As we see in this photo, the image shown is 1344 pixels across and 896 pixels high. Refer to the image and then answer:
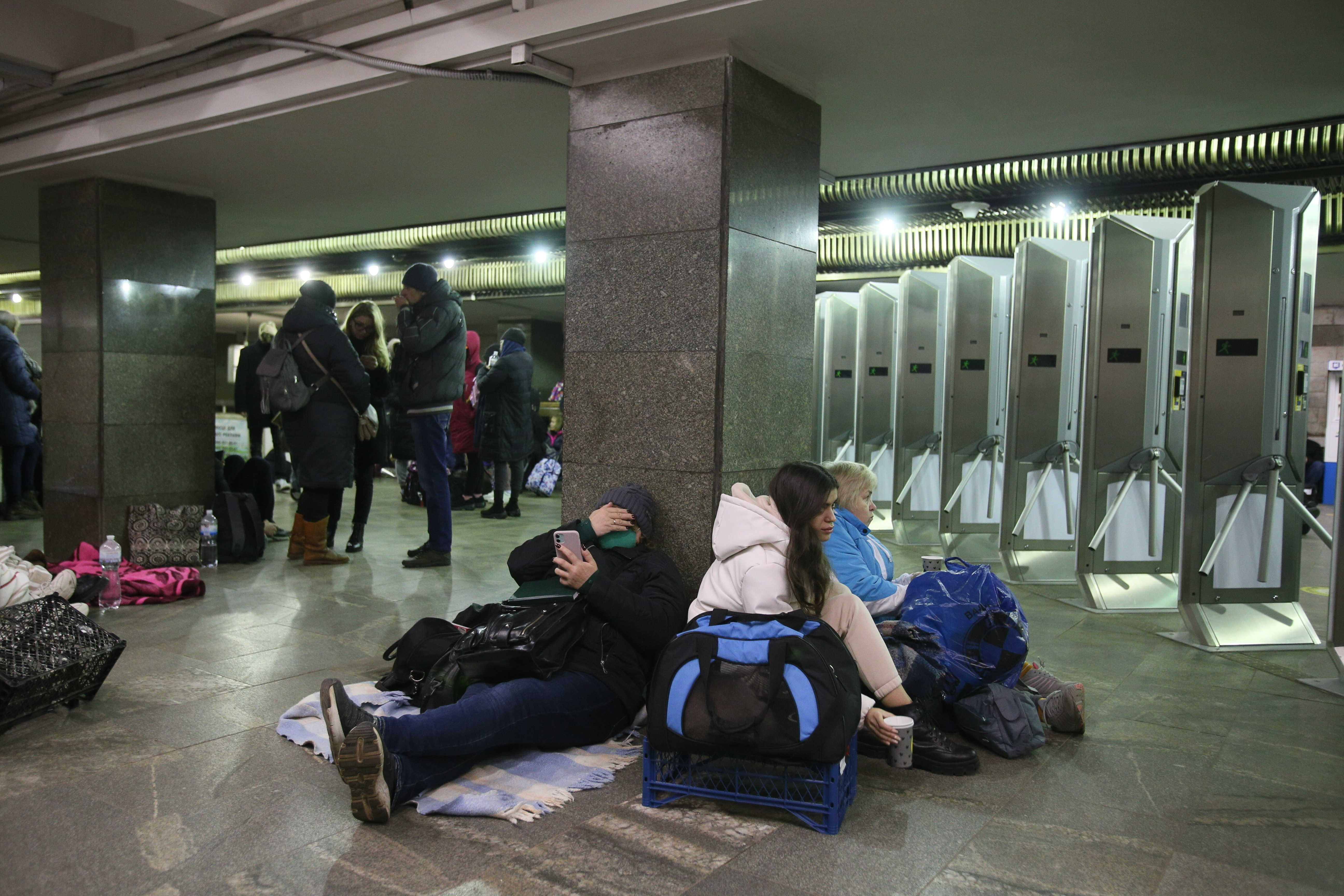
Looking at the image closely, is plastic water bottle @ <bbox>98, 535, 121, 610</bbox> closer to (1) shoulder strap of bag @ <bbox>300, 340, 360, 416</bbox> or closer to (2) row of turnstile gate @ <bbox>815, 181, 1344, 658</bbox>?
(1) shoulder strap of bag @ <bbox>300, 340, 360, 416</bbox>

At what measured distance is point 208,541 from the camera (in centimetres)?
651

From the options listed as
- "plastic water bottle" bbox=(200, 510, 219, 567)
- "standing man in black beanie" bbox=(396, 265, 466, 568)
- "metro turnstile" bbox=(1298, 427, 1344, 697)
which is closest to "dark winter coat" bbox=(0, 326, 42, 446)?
"plastic water bottle" bbox=(200, 510, 219, 567)

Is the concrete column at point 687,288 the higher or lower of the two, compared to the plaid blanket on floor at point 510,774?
higher

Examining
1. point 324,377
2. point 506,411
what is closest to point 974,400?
point 506,411

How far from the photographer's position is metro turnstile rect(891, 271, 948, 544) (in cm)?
814

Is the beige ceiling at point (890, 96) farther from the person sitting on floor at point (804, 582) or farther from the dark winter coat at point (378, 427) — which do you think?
the person sitting on floor at point (804, 582)

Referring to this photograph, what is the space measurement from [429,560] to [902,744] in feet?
13.9

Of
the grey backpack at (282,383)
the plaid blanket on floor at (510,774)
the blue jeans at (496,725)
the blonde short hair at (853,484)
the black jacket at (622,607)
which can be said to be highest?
the grey backpack at (282,383)

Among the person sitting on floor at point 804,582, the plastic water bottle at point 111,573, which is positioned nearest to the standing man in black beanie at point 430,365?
the plastic water bottle at point 111,573

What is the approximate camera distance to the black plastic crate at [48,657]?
3250 millimetres

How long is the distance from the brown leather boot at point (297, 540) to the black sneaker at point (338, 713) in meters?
4.13

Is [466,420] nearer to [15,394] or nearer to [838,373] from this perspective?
[838,373]

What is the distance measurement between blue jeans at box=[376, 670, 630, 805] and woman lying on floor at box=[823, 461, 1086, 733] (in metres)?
0.93

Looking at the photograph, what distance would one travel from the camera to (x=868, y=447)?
9031 mm
